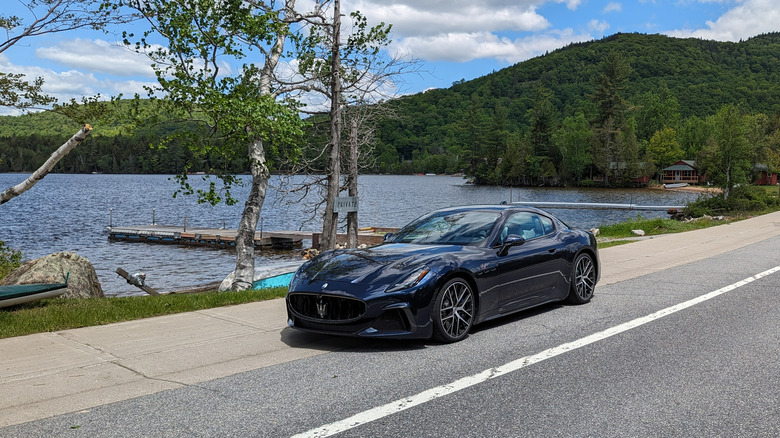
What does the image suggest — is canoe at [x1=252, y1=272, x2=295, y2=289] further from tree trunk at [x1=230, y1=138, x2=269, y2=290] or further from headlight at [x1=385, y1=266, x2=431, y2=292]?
headlight at [x1=385, y1=266, x2=431, y2=292]

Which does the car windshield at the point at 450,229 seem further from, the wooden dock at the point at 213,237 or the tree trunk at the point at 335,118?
the wooden dock at the point at 213,237

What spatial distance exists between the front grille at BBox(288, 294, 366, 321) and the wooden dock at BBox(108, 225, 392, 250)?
1165 inches

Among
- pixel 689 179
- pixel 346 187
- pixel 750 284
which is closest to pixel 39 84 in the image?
pixel 346 187

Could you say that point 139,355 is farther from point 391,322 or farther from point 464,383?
point 464,383

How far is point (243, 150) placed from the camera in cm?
1374

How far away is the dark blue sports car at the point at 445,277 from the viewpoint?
20.3 feet

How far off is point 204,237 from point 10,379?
36.1m

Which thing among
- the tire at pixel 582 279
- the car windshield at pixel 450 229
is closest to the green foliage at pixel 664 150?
the tire at pixel 582 279

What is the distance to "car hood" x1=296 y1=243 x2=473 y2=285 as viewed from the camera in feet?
21.0

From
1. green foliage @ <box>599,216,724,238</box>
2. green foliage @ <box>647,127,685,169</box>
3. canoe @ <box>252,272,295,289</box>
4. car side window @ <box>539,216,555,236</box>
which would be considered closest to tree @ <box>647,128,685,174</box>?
green foliage @ <box>647,127,685,169</box>

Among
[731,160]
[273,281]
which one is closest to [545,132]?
[731,160]

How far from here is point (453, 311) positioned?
653cm

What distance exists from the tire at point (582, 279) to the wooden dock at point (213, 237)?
90.7 feet

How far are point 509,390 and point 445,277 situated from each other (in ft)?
5.88
